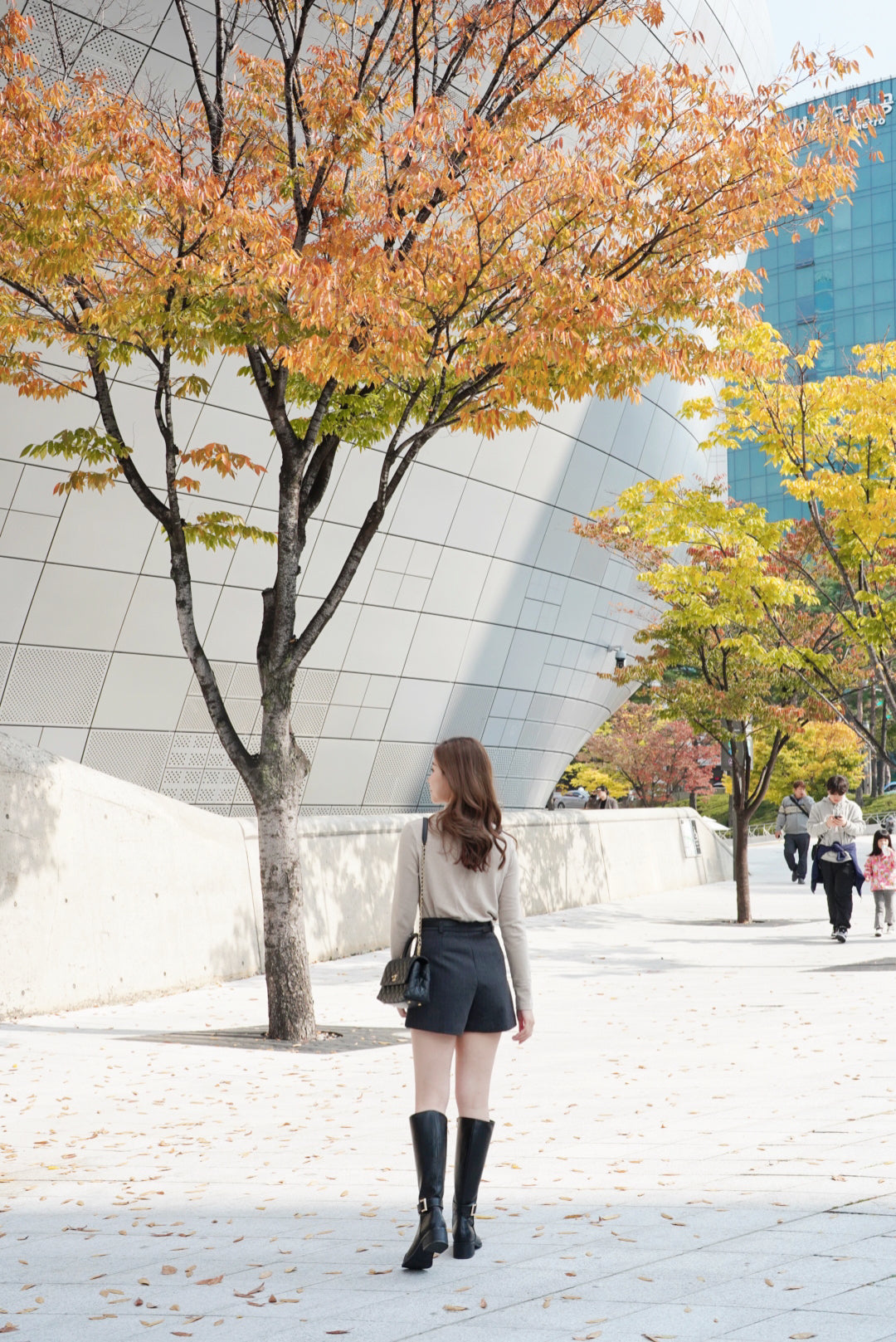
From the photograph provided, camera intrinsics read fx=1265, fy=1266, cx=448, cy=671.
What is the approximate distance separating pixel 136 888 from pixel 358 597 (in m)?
10.0

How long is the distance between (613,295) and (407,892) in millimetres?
5557

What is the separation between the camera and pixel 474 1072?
432 cm

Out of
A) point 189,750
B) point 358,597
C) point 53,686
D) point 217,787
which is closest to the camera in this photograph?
point 53,686

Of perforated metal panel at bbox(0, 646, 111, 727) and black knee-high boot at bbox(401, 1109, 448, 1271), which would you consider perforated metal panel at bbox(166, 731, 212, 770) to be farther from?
black knee-high boot at bbox(401, 1109, 448, 1271)

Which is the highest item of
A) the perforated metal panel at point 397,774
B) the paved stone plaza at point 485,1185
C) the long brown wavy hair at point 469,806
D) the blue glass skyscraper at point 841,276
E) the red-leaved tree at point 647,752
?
the blue glass skyscraper at point 841,276

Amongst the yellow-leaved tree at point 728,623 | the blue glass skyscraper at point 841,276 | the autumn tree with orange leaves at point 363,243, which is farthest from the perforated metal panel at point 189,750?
the blue glass skyscraper at point 841,276

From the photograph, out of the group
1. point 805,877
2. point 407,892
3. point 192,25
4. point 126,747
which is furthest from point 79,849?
point 805,877

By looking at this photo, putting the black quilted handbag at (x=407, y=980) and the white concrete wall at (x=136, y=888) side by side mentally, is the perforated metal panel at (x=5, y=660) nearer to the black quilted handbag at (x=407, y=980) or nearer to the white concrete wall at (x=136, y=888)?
the white concrete wall at (x=136, y=888)

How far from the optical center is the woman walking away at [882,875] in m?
15.8

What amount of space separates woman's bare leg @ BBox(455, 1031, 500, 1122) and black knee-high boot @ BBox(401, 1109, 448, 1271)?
0.35ft

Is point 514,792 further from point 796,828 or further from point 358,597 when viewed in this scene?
point 358,597

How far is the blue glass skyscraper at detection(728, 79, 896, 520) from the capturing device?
79.4 meters

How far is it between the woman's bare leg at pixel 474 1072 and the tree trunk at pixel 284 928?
16.5 feet

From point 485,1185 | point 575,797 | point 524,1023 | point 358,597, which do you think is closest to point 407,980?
point 524,1023
